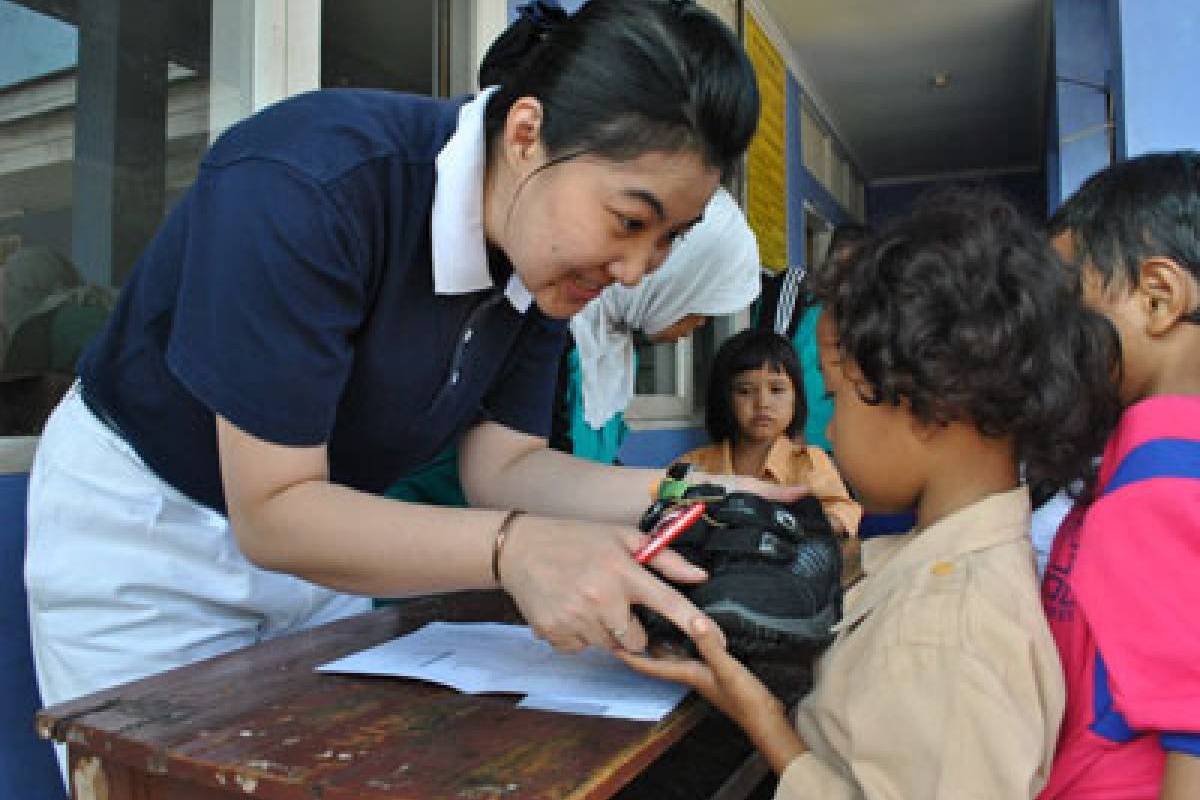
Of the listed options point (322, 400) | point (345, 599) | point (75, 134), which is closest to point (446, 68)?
point (75, 134)

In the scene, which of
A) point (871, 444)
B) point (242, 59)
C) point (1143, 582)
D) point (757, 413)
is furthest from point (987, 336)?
point (757, 413)

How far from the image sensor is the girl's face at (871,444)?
1051 millimetres

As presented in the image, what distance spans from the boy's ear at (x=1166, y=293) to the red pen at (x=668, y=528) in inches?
24.2

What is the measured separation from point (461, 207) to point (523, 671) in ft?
1.81

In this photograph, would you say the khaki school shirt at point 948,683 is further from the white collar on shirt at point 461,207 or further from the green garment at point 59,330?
the green garment at point 59,330

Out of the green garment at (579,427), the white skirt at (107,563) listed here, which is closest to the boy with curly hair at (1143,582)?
the white skirt at (107,563)

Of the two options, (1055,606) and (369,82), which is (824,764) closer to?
(1055,606)

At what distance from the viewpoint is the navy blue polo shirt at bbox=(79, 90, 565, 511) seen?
3.19 feet

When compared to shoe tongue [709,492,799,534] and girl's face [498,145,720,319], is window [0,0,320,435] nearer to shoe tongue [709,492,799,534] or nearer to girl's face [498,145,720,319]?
girl's face [498,145,720,319]

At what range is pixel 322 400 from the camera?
101cm

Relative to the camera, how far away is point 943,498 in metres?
1.04

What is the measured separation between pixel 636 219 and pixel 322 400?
407mm

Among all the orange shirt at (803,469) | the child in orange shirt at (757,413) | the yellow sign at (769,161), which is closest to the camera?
the orange shirt at (803,469)

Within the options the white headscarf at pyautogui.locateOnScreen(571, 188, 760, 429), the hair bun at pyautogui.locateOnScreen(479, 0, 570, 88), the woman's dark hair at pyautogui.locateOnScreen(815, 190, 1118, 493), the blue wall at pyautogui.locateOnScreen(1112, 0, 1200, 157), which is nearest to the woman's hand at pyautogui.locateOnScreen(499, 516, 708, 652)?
the woman's dark hair at pyautogui.locateOnScreen(815, 190, 1118, 493)
